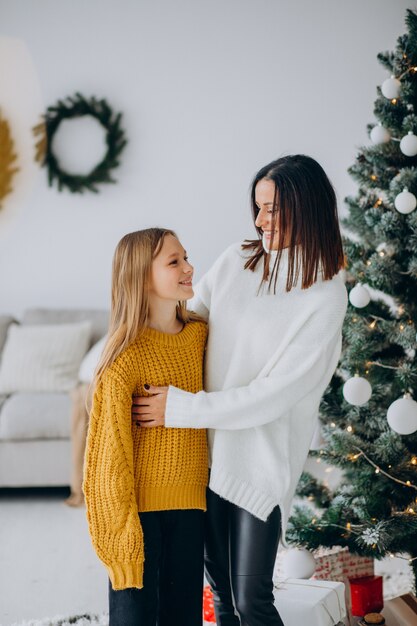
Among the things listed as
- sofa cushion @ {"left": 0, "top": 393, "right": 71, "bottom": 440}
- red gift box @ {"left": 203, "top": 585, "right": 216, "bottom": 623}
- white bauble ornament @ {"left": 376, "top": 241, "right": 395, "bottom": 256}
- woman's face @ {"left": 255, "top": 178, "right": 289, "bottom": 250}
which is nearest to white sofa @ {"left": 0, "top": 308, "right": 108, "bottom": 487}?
sofa cushion @ {"left": 0, "top": 393, "right": 71, "bottom": 440}

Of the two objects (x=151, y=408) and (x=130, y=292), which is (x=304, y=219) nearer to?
(x=130, y=292)

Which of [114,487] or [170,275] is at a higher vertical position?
[170,275]

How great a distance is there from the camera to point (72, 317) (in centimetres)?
404

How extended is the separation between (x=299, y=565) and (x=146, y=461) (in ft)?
2.53

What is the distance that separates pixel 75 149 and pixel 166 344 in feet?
9.45

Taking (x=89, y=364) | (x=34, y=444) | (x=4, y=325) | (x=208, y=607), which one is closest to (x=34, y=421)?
(x=34, y=444)

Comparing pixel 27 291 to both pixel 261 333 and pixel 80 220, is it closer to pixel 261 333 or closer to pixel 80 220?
pixel 80 220

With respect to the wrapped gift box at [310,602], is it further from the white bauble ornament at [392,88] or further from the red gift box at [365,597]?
the white bauble ornament at [392,88]

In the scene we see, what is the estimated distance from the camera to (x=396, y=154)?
2146 millimetres

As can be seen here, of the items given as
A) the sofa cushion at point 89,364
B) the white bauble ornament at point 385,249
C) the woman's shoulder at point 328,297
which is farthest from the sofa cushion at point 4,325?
the woman's shoulder at point 328,297

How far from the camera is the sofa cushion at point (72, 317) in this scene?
400 centimetres

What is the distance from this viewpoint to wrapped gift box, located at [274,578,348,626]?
1.87 meters

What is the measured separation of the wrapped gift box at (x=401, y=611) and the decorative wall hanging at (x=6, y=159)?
3.13 metres

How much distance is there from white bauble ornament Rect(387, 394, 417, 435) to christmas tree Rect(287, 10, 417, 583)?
2.7 inches
